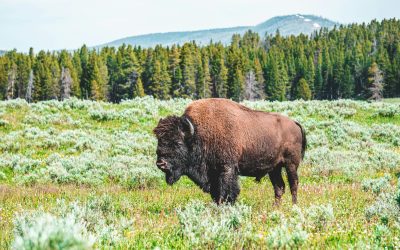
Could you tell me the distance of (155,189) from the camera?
11477mm

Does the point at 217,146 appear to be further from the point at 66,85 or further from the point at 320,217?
the point at 66,85

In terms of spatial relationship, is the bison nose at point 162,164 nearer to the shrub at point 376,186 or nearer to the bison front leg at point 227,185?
the bison front leg at point 227,185

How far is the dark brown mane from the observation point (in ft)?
24.0

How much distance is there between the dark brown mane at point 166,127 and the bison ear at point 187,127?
4.8 inches

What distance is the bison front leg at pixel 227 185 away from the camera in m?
7.54

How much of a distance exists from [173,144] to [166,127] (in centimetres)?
34

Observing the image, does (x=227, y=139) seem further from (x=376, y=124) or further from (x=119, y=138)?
(x=376, y=124)

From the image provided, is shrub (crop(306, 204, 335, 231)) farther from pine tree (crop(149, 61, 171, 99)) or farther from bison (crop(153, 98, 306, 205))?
pine tree (crop(149, 61, 171, 99))

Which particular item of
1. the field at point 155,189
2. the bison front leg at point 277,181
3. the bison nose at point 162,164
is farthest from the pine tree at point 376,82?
the bison nose at point 162,164

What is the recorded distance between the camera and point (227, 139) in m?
7.73

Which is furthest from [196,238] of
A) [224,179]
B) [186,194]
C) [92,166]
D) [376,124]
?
[376,124]

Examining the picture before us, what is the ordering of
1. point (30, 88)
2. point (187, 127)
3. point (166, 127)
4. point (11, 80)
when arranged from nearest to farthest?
point (166, 127) → point (187, 127) → point (30, 88) → point (11, 80)

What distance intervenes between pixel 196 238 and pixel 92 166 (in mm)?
10002

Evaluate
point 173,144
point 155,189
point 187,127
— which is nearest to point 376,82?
point 155,189
